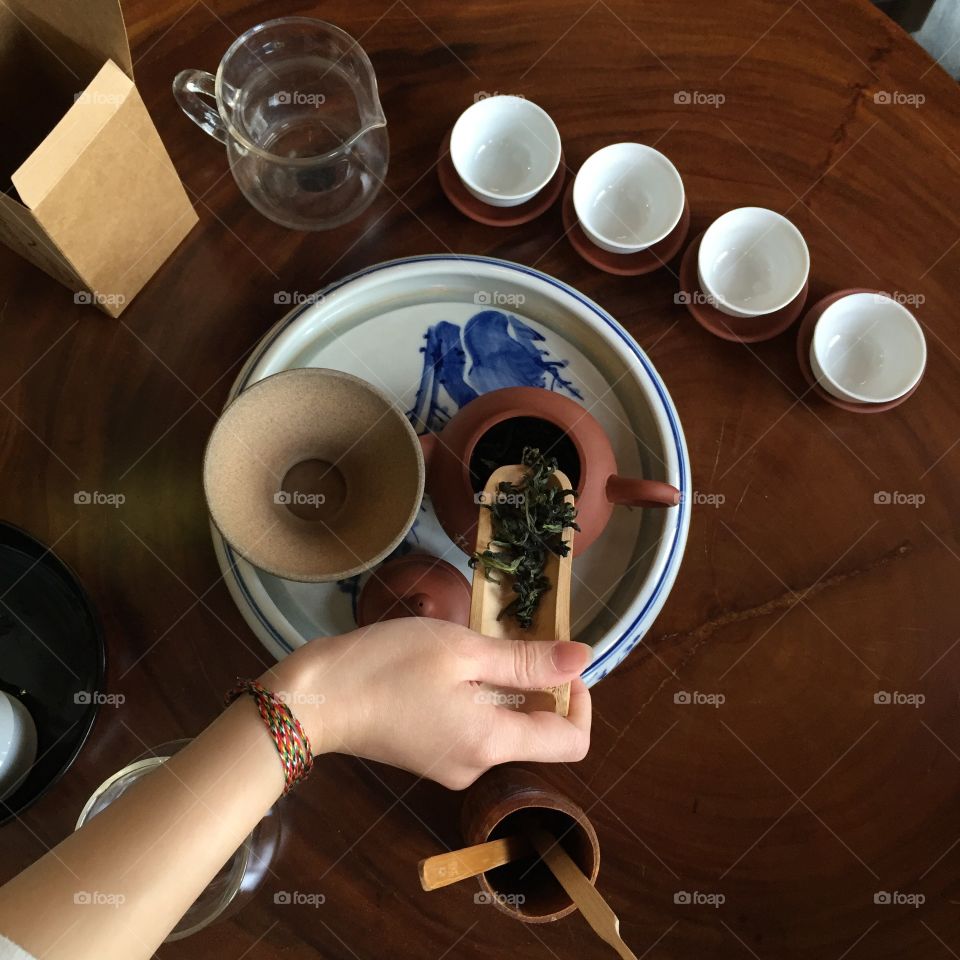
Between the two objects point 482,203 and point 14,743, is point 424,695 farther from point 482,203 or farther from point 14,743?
point 482,203

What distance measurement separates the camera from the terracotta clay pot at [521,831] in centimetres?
79

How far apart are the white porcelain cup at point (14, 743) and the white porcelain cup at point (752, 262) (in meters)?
0.88

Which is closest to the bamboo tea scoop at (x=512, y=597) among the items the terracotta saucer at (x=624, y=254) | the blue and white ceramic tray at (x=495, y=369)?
the blue and white ceramic tray at (x=495, y=369)

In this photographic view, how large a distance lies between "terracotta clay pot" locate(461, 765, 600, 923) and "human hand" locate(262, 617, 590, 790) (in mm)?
51

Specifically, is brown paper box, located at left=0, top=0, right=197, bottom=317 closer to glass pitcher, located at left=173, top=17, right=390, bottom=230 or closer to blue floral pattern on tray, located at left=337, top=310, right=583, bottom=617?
glass pitcher, located at left=173, top=17, right=390, bottom=230

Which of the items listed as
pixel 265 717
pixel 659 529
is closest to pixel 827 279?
pixel 659 529

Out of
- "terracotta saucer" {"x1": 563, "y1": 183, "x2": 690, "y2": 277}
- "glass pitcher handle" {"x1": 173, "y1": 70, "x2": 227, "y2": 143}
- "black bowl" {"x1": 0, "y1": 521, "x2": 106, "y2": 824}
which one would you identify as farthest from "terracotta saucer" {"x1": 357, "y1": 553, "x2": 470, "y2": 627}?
"glass pitcher handle" {"x1": 173, "y1": 70, "x2": 227, "y2": 143}

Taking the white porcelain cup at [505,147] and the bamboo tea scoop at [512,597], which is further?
the white porcelain cup at [505,147]

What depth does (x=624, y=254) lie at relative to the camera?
1041 mm

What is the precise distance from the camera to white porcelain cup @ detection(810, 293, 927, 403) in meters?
1.02

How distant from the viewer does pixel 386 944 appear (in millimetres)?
933

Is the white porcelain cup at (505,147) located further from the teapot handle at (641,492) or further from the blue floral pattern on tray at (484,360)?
the teapot handle at (641,492)

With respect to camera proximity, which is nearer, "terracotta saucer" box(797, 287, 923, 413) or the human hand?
the human hand

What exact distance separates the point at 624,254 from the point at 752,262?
17 centimetres
